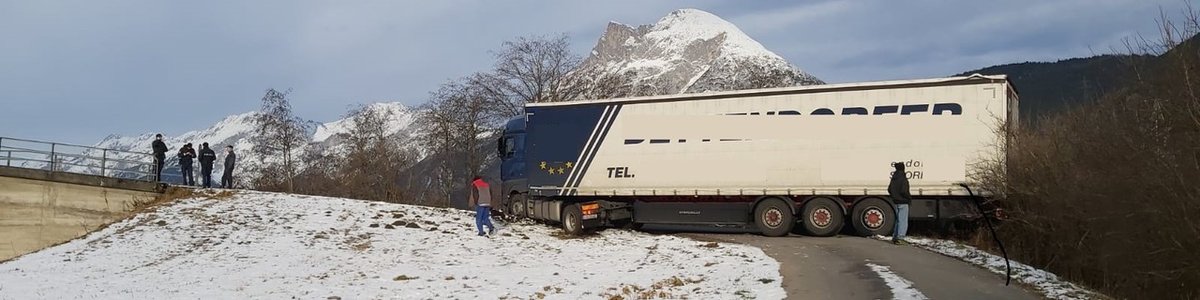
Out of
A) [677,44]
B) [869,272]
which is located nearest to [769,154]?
[869,272]

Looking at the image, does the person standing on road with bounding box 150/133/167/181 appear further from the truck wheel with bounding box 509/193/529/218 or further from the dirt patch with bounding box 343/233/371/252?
the truck wheel with bounding box 509/193/529/218

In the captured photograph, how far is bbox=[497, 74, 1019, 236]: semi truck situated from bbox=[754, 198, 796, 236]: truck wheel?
0.02 metres

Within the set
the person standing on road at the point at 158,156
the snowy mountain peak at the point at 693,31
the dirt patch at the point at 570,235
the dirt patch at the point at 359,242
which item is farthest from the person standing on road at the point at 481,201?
the snowy mountain peak at the point at 693,31

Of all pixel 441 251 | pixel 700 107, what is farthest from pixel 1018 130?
pixel 441 251

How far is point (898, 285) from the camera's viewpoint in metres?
10.1

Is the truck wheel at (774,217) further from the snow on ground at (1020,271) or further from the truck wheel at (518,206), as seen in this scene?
the truck wheel at (518,206)

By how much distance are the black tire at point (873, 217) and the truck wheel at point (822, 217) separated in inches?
13.0

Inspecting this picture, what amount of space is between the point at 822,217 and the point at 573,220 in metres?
5.56

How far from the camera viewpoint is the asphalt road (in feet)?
31.7

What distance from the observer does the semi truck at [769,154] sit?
655 inches

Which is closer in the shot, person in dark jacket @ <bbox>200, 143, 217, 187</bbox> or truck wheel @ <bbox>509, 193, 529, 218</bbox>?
truck wheel @ <bbox>509, 193, 529, 218</bbox>

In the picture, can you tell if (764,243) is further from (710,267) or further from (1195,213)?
(1195,213)

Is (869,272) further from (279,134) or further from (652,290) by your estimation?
(279,134)

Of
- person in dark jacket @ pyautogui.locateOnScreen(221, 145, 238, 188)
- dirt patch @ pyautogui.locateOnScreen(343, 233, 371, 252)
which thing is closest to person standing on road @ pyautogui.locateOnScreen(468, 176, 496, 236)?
dirt patch @ pyautogui.locateOnScreen(343, 233, 371, 252)
